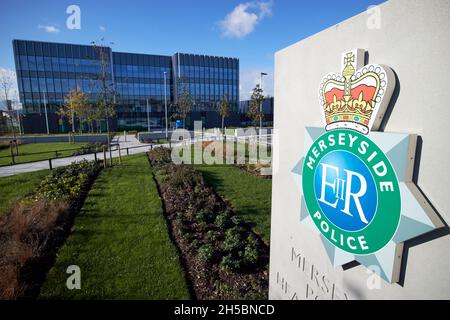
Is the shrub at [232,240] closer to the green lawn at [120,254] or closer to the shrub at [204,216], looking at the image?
the shrub at [204,216]

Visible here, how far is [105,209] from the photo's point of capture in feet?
29.3

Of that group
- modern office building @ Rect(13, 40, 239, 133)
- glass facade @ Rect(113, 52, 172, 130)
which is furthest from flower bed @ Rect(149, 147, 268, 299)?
glass facade @ Rect(113, 52, 172, 130)

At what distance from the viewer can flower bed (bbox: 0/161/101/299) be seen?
5164mm

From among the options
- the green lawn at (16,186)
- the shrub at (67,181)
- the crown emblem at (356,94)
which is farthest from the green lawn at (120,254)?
the crown emblem at (356,94)

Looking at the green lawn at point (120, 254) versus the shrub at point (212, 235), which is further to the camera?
the shrub at point (212, 235)

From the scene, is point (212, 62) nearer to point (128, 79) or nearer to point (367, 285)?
point (128, 79)

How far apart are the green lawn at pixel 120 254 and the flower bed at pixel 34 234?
1.00 feet

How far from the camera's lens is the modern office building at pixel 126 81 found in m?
50.8

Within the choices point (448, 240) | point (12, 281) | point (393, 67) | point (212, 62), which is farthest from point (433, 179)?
point (212, 62)

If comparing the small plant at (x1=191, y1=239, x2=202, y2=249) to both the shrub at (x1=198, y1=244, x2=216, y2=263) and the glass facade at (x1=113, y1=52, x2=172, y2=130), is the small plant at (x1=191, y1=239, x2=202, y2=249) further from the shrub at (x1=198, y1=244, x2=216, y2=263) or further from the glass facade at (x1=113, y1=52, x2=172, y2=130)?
the glass facade at (x1=113, y1=52, x2=172, y2=130)

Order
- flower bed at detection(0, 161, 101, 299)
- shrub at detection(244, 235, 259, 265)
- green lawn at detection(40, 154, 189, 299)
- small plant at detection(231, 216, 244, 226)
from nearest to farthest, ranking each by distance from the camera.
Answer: green lawn at detection(40, 154, 189, 299) → flower bed at detection(0, 161, 101, 299) → shrub at detection(244, 235, 259, 265) → small plant at detection(231, 216, 244, 226)

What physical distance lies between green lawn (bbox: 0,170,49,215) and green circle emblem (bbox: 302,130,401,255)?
9979 millimetres
